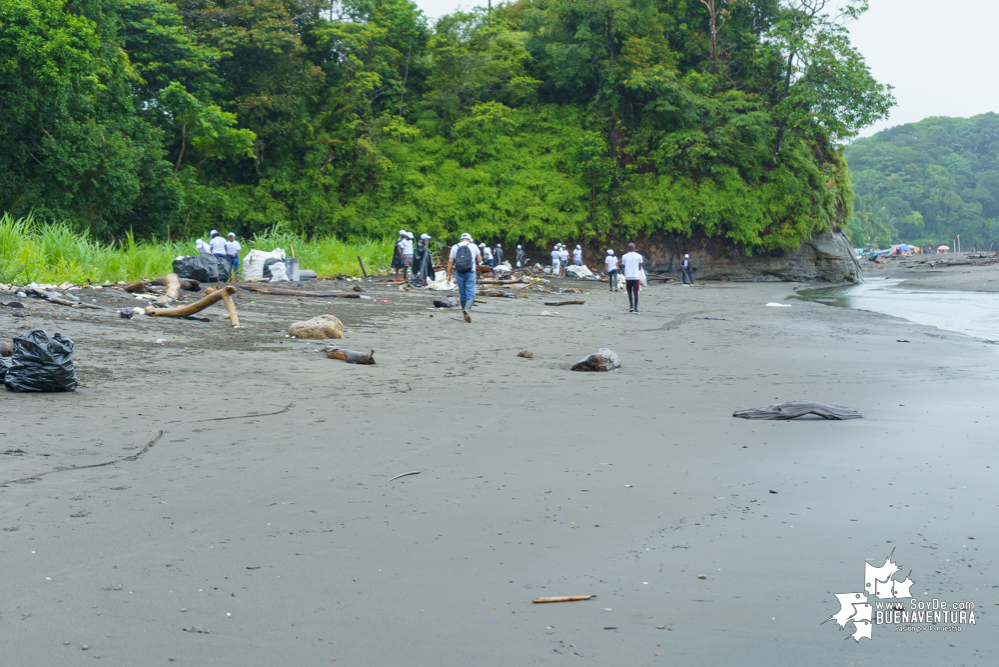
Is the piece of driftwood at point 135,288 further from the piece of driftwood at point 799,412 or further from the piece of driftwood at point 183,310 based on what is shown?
the piece of driftwood at point 799,412

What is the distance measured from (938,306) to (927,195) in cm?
8434

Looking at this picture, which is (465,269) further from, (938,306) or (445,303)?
(938,306)

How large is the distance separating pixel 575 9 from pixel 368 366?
33992mm

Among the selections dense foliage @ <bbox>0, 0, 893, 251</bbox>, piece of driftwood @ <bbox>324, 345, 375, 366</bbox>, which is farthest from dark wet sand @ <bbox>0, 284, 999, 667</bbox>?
dense foliage @ <bbox>0, 0, 893, 251</bbox>

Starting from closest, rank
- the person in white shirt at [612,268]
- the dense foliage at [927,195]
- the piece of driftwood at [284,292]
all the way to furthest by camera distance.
→ 1. the piece of driftwood at [284,292]
2. the person in white shirt at [612,268]
3. the dense foliage at [927,195]

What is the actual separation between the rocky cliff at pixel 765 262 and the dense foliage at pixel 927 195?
52.1 m

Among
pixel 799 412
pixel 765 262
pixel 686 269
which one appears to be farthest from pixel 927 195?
pixel 799 412

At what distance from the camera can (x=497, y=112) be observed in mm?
38344

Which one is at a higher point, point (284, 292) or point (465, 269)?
point (465, 269)

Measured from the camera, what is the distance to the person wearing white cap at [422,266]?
23.7m

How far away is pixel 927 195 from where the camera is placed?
9931cm

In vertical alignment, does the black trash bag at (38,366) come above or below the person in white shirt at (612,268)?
below

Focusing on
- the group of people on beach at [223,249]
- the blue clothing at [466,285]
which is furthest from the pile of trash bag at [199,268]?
the blue clothing at [466,285]

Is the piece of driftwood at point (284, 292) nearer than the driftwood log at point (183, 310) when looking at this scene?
No
